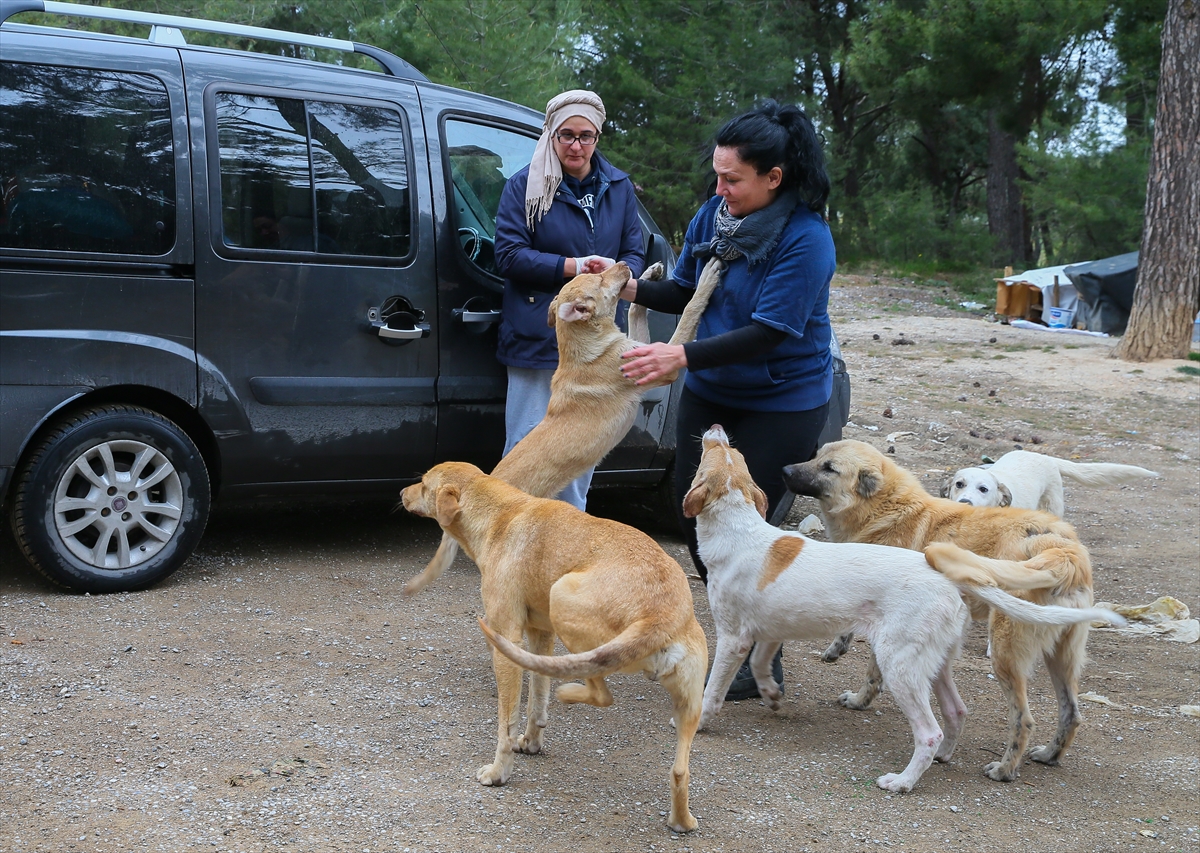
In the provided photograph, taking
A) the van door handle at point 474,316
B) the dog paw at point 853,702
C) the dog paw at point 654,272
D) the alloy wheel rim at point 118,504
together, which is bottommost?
the dog paw at point 853,702

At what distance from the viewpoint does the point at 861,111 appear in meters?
27.7

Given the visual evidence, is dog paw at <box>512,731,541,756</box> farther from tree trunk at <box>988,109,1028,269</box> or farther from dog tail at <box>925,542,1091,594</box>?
tree trunk at <box>988,109,1028,269</box>

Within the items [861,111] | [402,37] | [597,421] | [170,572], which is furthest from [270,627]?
[861,111]

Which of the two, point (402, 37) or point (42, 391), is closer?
point (42, 391)

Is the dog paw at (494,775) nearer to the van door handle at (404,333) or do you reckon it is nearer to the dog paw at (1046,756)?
the dog paw at (1046,756)

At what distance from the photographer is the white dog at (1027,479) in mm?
5133

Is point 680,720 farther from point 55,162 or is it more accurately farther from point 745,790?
point 55,162

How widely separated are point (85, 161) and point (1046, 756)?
4.59m

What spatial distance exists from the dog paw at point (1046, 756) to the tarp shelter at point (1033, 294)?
51.1 feet

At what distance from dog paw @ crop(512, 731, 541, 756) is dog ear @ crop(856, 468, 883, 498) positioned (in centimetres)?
167

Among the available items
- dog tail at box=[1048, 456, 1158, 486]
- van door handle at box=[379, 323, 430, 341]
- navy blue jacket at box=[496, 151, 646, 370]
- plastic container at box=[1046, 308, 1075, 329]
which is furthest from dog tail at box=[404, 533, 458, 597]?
plastic container at box=[1046, 308, 1075, 329]

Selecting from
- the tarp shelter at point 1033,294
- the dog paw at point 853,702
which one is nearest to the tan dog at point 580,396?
the dog paw at point 853,702

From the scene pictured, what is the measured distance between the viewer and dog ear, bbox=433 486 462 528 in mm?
3674

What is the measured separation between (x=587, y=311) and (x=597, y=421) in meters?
0.50
